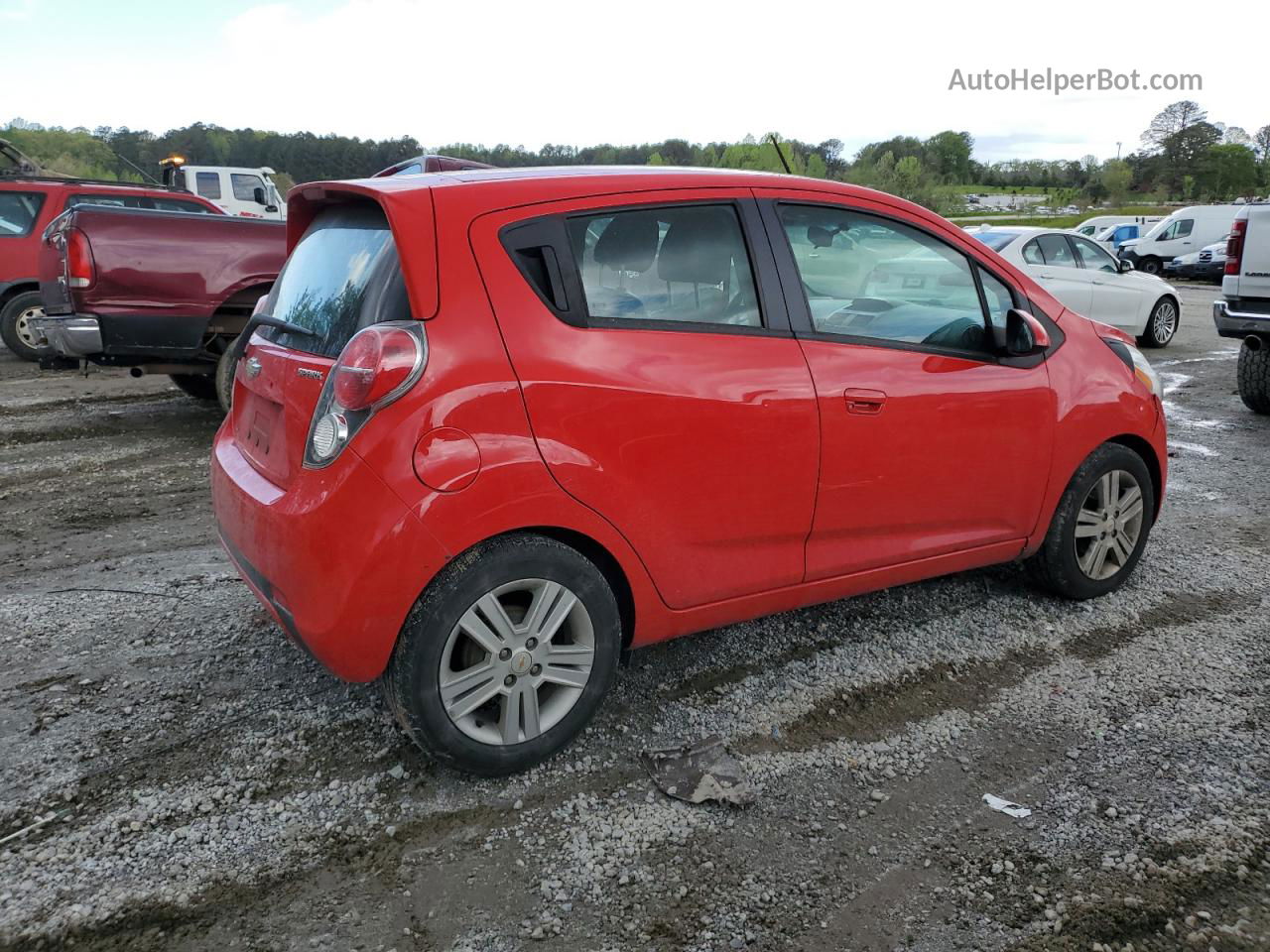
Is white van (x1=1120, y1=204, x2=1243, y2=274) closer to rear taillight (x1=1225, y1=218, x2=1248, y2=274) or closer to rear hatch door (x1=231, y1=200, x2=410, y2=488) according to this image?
Answer: rear taillight (x1=1225, y1=218, x2=1248, y2=274)

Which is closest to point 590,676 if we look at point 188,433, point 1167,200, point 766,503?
point 766,503

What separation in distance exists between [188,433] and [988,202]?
111428 millimetres

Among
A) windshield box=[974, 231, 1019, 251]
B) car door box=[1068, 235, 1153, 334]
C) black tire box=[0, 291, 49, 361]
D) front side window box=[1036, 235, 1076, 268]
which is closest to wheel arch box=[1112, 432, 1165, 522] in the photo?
windshield box=[974, 231, 1019, 251]

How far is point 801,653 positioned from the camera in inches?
146

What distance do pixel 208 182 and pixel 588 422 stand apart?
19.4 metres

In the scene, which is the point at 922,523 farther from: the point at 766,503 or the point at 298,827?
the point at 298,827

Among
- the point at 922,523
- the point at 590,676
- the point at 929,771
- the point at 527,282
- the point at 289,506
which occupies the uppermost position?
the point at 527,282

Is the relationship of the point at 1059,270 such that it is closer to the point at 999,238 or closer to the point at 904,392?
the point at 999,238

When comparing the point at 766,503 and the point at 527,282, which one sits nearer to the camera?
the point at 527,282

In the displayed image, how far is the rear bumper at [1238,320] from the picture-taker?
7.74 metres

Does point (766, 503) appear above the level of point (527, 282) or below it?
below

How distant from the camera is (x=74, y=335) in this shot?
6531mm

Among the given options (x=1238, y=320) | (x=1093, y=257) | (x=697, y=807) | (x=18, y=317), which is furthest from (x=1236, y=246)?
(x=18, y=317)

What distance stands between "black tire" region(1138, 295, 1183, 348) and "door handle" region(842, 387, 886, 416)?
1143cm
